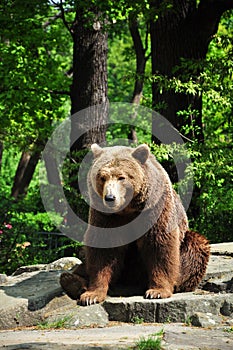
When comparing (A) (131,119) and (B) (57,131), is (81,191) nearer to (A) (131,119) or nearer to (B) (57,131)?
(B) (57,131)

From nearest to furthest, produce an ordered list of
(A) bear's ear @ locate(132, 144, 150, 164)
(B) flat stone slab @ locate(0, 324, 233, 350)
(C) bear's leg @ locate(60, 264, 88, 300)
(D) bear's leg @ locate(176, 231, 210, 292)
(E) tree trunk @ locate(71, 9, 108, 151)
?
(B) flat stone slab @ locate(0, 324, 233, 350)
(A) bear's ear @ locate(132, 144, 150, 164)
(C) bear's leg @ locate(60, 264, 88, 300)
(D) bear's leg @ locate(176, 231, 210, 292)
(E) tree trunk @ locate(71, 9, 108, 151)

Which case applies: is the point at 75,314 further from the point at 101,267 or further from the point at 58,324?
the point at 101,267

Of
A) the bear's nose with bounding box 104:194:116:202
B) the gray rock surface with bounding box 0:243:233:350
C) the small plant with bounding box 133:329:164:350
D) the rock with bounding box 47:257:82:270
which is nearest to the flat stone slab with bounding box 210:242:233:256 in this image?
the gray rock surface with bounding box 0:243:233:350

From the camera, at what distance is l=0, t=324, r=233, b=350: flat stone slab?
14.4 ft

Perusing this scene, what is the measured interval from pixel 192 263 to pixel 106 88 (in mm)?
5676

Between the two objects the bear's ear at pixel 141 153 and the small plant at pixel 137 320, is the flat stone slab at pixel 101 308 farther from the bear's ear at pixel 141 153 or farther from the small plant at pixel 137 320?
the bear's ear at pixel 141 153

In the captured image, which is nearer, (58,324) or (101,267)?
(58,324)

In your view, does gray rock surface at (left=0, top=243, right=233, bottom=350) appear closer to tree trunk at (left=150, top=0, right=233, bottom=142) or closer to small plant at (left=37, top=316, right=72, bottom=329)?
small plant at (left=37, top=316, right=72, bottom=329)

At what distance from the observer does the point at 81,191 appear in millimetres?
10586

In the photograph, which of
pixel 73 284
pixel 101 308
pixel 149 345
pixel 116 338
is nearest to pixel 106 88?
pixel 73 284

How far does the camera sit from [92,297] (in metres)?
5.93

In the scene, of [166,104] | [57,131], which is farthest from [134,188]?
[57,131]

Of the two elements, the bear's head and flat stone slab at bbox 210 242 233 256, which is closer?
the bear's head

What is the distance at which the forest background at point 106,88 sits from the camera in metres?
9.17
